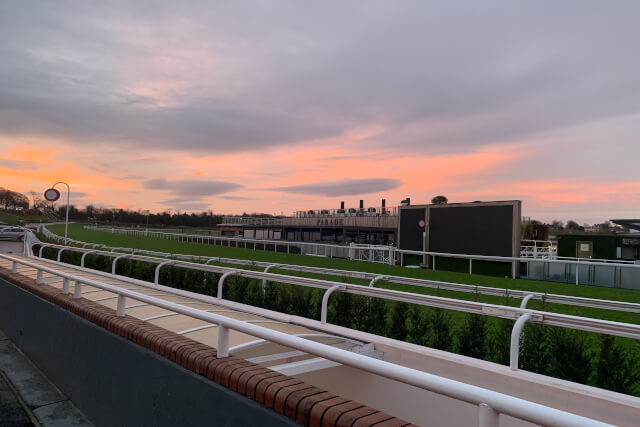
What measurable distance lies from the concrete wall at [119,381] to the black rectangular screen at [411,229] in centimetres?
1575

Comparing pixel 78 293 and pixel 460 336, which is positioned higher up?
pixel 78 293

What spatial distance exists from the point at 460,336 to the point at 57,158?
63.6ft

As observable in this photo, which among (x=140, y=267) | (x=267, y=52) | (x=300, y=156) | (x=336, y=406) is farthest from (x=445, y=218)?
Result: (x=336, y=406)

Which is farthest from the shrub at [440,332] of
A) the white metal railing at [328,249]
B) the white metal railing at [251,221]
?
the white metal railing at [251,221]

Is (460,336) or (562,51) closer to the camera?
(460,336)

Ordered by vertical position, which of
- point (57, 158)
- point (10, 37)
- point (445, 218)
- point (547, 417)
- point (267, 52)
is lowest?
point (547, 417)

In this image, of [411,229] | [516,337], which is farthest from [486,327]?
[411,229]

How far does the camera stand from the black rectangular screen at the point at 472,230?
15.7 meters

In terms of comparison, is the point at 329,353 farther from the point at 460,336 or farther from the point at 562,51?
the point at 562,51

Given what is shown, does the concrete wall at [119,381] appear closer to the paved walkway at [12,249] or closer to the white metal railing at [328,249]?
the white metal railing at [328,249]

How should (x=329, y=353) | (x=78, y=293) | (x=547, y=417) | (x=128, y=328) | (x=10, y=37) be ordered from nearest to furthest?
(x=547, y=417)
(x=329, y=353)
(x=128, y=328)
(x=78, y=293)
(x=10, y=37)

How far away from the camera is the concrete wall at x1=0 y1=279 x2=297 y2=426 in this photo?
2.47 m

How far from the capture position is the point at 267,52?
12047mm

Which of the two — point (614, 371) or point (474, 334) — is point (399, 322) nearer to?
point (474, 334)
